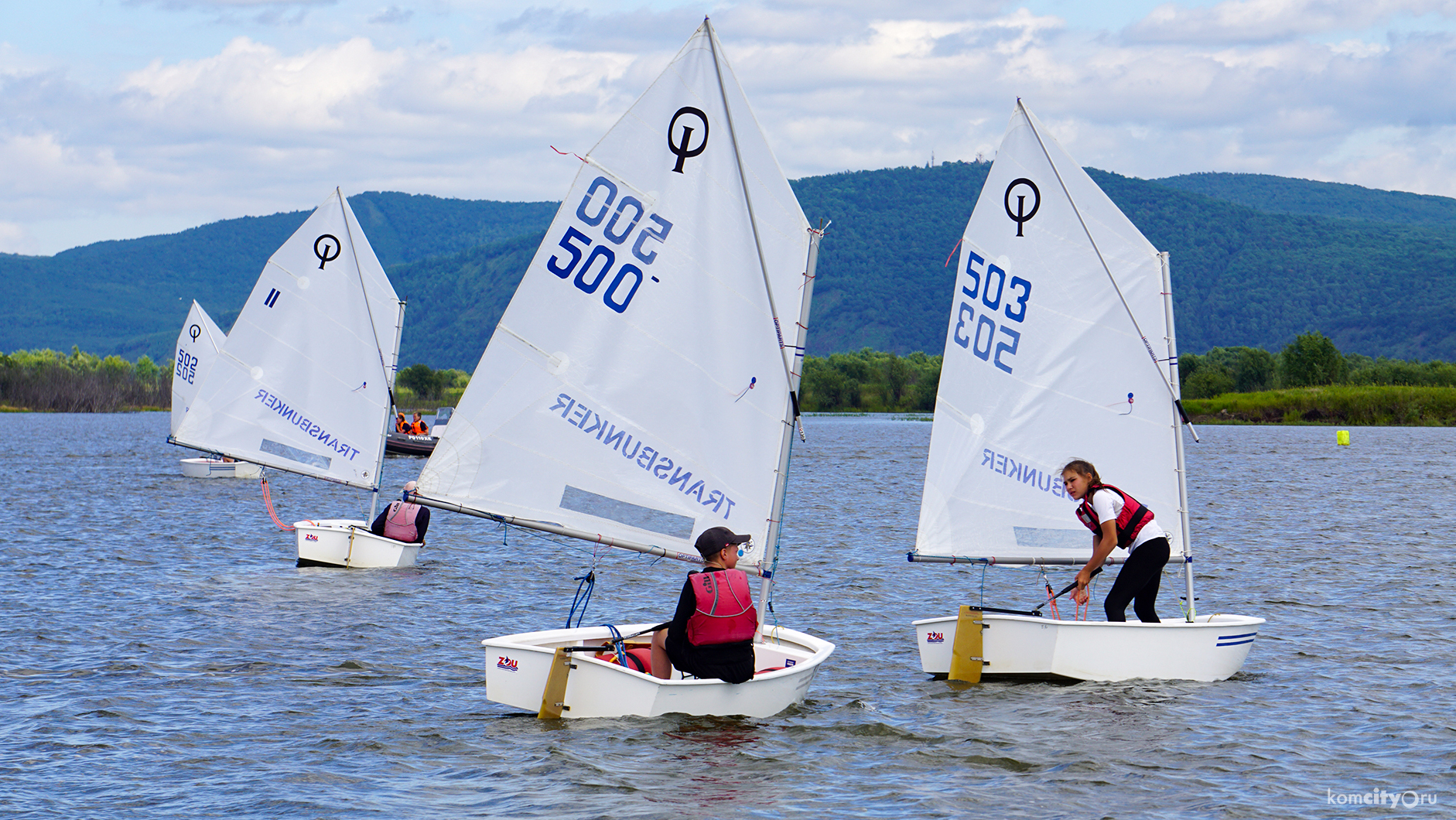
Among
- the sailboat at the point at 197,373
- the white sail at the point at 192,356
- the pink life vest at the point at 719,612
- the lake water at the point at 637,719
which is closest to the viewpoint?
the lake water at the point at 637,719

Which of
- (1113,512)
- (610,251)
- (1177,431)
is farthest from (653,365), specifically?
(1177,431)

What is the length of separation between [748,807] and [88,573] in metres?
19.6

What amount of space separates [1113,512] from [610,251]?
6194 millimetres

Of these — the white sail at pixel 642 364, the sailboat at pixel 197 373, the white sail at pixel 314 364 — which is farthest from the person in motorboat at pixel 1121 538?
the sailboat at pixel 197 373

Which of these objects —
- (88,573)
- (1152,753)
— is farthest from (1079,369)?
(88,573)

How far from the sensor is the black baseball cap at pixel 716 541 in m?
12.5

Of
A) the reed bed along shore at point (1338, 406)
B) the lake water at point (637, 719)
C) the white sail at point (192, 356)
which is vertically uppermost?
the reed bed along shore at point (1338, 406)

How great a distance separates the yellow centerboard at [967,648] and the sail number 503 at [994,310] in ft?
10.0

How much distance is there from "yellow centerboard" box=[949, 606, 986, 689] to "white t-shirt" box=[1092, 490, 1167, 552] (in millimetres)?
1781

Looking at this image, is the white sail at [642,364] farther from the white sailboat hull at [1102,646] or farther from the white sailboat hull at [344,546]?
the white sailboat hull at [344,546]

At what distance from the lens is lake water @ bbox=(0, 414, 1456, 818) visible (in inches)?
451

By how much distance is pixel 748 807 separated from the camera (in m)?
11.1

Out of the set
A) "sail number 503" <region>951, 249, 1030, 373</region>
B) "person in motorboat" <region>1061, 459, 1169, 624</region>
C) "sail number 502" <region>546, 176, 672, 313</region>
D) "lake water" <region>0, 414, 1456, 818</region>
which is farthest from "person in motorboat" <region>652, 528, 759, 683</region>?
"sail number 503" <region>951, 249, 1030, 373</region>

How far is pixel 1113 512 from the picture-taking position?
1442 centimetres
